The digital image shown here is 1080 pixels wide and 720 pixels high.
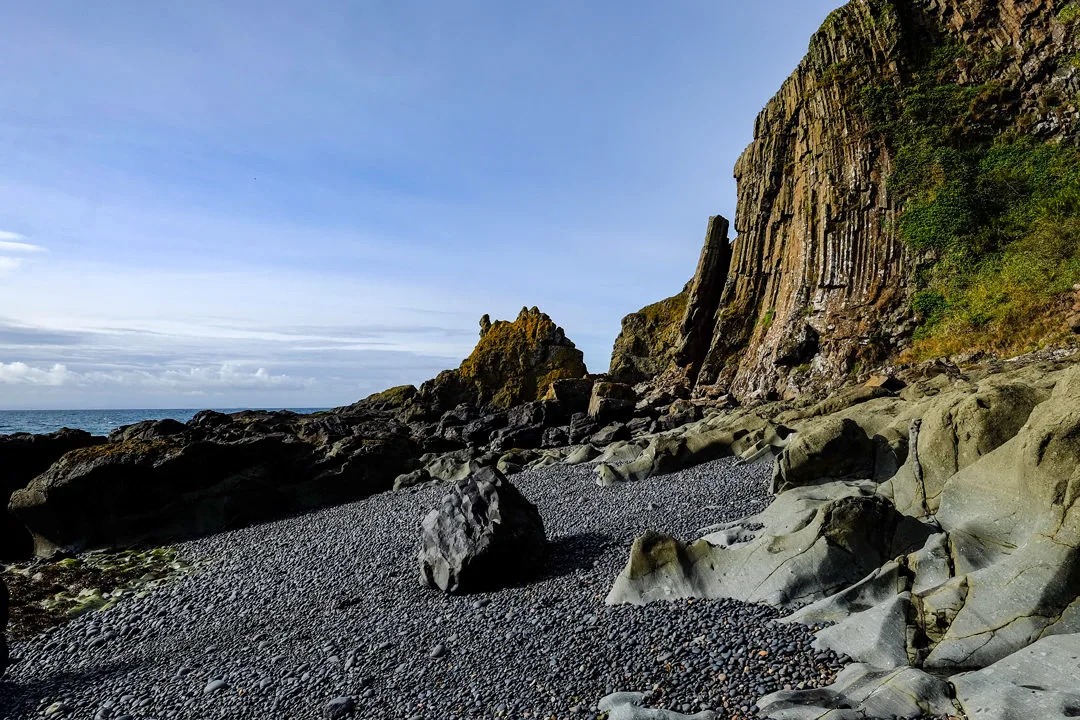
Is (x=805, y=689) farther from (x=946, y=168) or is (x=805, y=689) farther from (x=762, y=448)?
(x=946, y=168)

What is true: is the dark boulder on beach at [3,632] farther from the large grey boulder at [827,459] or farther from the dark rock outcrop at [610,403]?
the dark rock outcrop at [610,403]

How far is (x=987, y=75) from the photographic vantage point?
116 ft

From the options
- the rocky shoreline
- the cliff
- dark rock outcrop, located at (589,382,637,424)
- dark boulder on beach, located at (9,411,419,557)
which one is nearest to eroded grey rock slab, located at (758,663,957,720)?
the rocky shoreline

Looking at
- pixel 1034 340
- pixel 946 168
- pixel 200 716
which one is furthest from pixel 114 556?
pixel 946 168

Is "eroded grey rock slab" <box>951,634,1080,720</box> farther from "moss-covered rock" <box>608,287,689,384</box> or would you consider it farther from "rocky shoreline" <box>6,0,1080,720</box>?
"moss-covered rock" <box>608,287,689,384</box>

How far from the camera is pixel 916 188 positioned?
35000 mm

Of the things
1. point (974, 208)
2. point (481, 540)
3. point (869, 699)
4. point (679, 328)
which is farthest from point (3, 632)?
point (679, 328)

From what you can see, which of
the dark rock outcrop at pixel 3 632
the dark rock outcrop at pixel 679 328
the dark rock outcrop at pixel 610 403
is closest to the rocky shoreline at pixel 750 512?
the dark rock outcrop at pixel 610 403

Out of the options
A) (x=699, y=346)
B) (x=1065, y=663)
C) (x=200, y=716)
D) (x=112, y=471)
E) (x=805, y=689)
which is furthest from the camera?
(x=699, y=346)

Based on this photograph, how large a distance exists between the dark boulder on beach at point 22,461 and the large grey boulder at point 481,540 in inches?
652

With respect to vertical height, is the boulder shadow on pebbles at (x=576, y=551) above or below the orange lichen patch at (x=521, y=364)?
below

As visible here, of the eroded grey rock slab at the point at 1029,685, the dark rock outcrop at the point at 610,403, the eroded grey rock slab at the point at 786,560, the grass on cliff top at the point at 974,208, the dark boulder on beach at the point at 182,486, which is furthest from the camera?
the dark rock outcrop at the point at 610,403

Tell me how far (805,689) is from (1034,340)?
2549 centimetres

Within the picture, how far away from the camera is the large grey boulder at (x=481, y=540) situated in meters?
10.9
